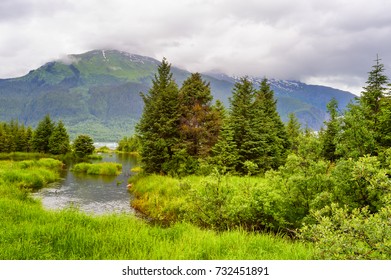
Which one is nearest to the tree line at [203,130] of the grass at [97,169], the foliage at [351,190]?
the grass at [97,169]

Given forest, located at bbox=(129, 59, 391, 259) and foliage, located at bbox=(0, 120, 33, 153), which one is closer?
forest, located at bbox=(129, 59, 391, 259)

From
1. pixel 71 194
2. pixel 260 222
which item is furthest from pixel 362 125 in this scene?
pixel 71 194

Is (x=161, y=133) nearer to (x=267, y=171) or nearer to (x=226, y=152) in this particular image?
(x=226, y=152)

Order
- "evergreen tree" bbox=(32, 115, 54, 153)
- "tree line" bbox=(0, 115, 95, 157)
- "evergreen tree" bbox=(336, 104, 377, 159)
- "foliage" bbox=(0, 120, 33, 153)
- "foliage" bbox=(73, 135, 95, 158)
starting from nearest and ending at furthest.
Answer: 1. "evergreen tree" bbox=(336, 104, 377, 159)
2. "foliage" bbox=(73, 135, 95, 158)
3. "tree line" bbox=(0, 115, 95, 157)
4. "foliage" bbox=(0, 120, 33, 153)
5. "evergreen tree" bbox=(32, 115, 54, 153)

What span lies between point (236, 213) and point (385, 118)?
20332 millimetres

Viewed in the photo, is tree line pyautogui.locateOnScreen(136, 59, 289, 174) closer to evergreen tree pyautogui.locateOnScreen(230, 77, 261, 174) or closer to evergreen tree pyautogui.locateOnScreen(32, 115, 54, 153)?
evergreen tree pyautogui.locateOnScreen(230, 77, 261, 174)

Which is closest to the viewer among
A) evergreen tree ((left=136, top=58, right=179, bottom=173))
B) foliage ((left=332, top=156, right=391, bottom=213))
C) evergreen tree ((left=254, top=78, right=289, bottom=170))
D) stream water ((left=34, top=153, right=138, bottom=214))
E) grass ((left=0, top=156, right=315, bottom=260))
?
grass ((left=0, top=156, right=315, bottom=260))

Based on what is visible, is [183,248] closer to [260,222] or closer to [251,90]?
[260,222]

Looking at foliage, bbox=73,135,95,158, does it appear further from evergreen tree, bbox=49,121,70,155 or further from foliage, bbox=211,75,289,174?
foliage, bbox=211,75,289,174

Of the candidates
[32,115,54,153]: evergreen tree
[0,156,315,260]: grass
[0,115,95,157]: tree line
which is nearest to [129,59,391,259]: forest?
[0,156,315,260]: grass

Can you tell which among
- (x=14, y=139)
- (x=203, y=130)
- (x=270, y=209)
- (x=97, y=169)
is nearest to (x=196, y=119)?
(x=203, y=130)

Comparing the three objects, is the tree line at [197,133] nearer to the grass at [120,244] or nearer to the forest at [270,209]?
the forest at [270,209]

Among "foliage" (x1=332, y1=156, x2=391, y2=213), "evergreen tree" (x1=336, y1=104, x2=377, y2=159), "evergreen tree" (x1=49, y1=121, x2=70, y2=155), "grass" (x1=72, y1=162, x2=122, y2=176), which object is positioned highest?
"evergreen tree" (x1=336, y1=104, x2=377, y2=159)

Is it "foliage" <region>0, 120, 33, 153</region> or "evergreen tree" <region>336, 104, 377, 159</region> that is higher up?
"evergreen tree" <region>336, 104, 377, 159</region>
